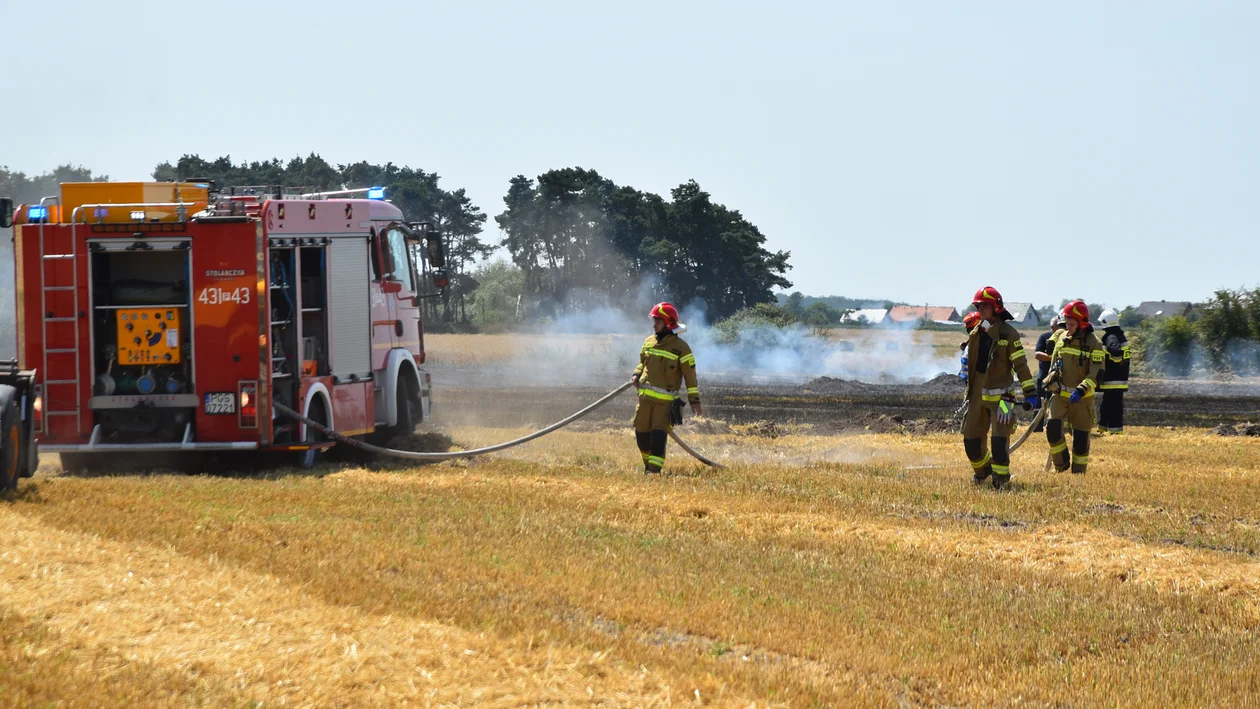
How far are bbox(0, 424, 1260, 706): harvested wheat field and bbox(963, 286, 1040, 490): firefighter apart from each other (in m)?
0.42

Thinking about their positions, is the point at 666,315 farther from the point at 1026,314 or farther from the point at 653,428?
the point at 1026,314

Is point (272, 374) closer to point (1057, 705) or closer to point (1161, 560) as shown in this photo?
point (1161, 560)

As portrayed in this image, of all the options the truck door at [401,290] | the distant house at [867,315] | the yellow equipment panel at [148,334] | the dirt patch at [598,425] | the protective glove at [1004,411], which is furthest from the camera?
the distant house at [867,315]

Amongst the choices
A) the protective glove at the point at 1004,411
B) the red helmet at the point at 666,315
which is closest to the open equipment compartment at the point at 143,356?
the red helmet at the point at 666,315

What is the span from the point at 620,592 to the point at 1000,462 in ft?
22.0

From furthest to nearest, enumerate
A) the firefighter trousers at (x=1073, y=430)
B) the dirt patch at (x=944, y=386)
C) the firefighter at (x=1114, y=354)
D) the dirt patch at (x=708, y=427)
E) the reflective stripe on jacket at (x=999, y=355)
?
1. the dirt patch at (x=944, y=386)
2. the dirt patch at (x=708, y=427)
3. the firefighter at (x=1114, y=354)
4. the firefighter trousers at (x=1073, y=430)
5. the reflective stripe on jacket at (x=999, y=355)

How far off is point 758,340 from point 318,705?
1925 inches

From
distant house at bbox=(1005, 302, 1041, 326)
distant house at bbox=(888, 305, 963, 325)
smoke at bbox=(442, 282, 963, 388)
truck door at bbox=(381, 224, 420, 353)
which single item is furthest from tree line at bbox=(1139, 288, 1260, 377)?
distant house at bbox=(1005, 302, 1041, 326)

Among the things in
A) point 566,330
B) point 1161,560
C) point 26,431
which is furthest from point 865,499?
point 566,330

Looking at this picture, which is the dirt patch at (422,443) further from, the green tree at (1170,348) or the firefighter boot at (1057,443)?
the green tree at (1170,348)

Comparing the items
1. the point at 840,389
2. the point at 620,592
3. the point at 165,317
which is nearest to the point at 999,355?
the point at 620,592

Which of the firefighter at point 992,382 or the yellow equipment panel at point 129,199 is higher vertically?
the yellow equipment panel at point 129,199

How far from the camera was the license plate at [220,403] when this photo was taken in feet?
43.3

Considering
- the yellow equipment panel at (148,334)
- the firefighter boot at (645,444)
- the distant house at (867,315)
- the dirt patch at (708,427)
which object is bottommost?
the dirt patch at (708,427)
